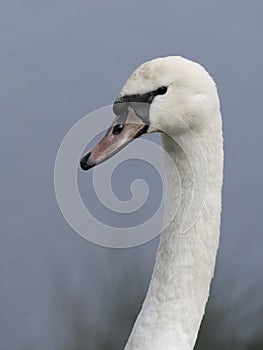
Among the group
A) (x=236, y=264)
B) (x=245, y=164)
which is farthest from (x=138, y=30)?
(x=236, y=264)

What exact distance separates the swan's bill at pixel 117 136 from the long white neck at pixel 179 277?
0.11 m

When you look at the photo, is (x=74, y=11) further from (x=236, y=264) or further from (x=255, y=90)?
Result: (x=236, y=264)

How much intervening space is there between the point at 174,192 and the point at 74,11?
2.32m

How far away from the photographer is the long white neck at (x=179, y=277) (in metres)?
1.96

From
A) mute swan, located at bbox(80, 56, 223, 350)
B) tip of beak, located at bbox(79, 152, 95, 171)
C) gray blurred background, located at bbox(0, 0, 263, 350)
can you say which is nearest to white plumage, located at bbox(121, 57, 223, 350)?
mute swan, located at bbox(80, 56, 223, 350)

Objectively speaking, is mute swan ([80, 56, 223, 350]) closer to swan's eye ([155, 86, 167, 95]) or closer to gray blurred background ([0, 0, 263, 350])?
swan's eye ([155, 86, 167, 95])

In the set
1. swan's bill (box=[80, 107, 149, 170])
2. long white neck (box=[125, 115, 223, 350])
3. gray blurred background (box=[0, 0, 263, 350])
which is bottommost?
long white neck (box=[125, 115, 223, 350])

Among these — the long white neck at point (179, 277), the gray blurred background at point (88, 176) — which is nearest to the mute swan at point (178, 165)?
the long white neck at point (179, 277)

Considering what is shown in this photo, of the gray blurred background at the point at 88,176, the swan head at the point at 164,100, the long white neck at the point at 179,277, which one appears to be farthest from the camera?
the gray blurred background at the point at 88,176

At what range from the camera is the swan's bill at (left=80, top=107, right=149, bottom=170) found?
1.83 m

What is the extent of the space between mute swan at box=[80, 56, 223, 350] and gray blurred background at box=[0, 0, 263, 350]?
118cm

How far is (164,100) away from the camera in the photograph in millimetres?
1822

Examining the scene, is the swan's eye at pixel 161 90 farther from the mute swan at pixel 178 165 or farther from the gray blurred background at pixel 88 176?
the gray blurred background at pixel 88 176

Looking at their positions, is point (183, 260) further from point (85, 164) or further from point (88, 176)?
point (88, 176)
